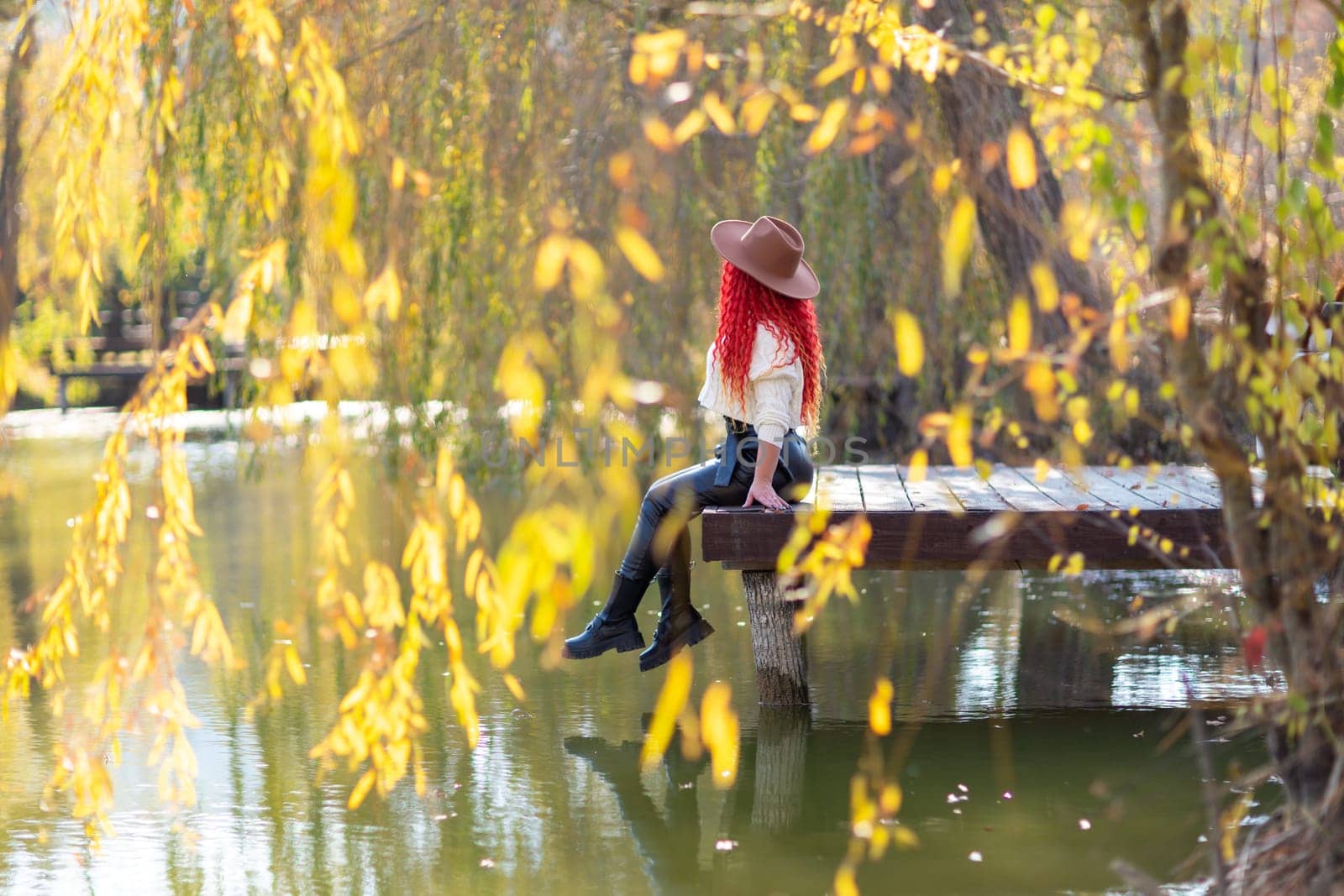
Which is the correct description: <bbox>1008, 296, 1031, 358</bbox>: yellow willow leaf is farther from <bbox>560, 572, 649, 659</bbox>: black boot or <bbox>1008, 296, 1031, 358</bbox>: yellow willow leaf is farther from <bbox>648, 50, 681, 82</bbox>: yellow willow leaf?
<bbox>560, 572, 649, 659</bbox>: black boot

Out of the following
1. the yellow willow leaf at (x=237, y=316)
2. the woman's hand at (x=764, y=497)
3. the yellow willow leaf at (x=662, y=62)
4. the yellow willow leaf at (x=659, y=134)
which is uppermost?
the yellow willow leaf at (x=662, y=62)

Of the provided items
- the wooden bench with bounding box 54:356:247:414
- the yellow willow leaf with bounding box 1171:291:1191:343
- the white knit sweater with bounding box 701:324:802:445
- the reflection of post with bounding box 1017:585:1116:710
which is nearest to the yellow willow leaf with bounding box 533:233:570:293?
the yellow willow leaf with bounding box 1171:291:1191:343

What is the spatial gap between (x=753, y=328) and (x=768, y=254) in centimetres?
22

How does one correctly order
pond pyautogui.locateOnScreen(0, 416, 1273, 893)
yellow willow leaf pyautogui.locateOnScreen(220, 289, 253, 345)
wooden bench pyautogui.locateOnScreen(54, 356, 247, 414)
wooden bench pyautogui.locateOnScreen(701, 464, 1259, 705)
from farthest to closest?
wooden bench pyautogui.locateOnScreen(54, 356, 247, 414) → wooden bench pyautogui.locateOnScreen(701, 464, 1259, 705) → pond pyautogui.locateOnScreen(0, 416, 1273, 893) → yellow willow leaf pyautogui.locateOnScreen(220, 289, 253, 345)

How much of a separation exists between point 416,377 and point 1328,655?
5.51m

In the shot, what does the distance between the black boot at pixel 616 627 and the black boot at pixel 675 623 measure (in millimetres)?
78

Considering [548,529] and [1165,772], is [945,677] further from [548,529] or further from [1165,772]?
[548,529]

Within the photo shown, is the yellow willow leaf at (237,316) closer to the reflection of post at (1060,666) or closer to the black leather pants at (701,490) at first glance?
the black leather pants at (701,490)

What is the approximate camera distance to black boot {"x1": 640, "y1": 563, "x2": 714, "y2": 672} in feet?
16.0

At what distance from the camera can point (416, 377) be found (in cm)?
765

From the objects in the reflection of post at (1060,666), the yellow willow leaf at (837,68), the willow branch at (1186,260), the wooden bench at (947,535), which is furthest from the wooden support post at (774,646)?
the yellow willow leaf at (837,68)

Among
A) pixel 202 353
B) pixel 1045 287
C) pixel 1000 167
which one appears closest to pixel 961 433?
pixel 1045 287

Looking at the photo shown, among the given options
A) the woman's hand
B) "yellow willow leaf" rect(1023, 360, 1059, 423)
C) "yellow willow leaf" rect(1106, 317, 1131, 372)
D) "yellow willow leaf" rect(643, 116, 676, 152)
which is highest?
"yellow willow leaf" rect(643, 116, 676, 152)

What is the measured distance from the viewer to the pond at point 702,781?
3.58 m
